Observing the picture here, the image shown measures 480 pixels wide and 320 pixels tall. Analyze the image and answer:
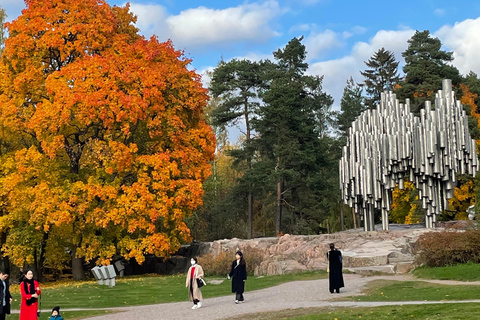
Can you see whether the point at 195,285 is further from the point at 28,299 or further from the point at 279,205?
the point at 279,205

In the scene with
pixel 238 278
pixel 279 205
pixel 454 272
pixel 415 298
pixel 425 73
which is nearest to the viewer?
pixel 415 298

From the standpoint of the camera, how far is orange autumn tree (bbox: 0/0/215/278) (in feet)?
90.4

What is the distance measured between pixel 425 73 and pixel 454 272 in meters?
28.9

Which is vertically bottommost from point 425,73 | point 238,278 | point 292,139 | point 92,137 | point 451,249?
point 238,278

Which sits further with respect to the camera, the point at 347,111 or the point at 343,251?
the point at 347,111

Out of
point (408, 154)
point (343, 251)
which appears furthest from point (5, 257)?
point (408, 154)

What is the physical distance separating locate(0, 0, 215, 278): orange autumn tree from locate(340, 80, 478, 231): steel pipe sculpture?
25.4 ft

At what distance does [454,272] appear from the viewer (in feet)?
65.7

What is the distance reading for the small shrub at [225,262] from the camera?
2686 cm

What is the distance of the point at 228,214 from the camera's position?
44.3m

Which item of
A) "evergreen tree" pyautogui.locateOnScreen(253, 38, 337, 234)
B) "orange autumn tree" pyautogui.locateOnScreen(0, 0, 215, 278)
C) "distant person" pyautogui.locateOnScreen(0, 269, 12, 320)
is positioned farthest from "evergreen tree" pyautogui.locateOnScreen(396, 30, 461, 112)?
"distant person" pyautogui.locateOnScreen(0, 269, 12, 320)

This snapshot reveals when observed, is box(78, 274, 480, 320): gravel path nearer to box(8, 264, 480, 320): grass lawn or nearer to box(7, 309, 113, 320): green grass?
box(7, 309, 113, 320): green grass

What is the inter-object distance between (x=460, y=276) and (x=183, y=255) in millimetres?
18096

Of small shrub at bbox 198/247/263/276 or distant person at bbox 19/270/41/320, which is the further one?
small shrub at bbox 198/247/263/276
